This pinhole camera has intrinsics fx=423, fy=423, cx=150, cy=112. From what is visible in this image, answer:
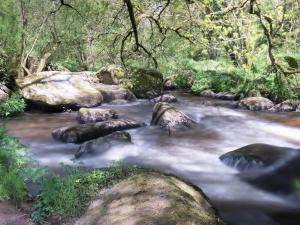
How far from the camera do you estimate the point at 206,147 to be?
9891 millimetres

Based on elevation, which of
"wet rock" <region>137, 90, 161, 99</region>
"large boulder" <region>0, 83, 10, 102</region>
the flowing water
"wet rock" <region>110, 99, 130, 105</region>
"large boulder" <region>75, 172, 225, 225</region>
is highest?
"large boulder" <region>0, 83, 10, 102</region>

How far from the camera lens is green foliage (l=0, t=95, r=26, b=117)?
13.3 m

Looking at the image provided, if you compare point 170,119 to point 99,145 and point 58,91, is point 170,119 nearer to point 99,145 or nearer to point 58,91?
point 99,145

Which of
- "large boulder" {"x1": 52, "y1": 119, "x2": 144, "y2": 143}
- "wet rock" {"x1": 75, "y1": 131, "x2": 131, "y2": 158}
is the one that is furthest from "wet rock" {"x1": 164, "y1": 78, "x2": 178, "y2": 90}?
"wet rock" {"x1": 75, "y1": 131, "x2": 131, "y2": 158}

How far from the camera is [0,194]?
16.8 ft

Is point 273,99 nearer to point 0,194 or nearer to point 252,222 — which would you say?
point 252,222

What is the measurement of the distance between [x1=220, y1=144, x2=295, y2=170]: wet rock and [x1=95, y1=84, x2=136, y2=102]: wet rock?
892cm

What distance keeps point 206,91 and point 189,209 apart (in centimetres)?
1472

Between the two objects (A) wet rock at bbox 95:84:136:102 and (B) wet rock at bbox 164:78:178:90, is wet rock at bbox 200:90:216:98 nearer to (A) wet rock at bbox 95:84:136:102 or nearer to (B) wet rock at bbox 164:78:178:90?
(B) wet rock at bbox 164:78:178:90

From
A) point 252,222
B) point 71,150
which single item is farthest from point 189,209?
point 71,150

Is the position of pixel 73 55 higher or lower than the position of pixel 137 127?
higher

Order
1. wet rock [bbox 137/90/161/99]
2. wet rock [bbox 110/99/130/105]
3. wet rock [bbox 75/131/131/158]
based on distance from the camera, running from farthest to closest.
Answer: wet rock [bbox 137/90/161/99] < wet rock [bbox 110/99/130/105] < wet rock [bbox 75/131/131/158]

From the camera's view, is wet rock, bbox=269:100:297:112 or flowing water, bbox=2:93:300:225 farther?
wet rock, bbox=269:100:297:112

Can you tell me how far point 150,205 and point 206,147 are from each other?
569 cm
